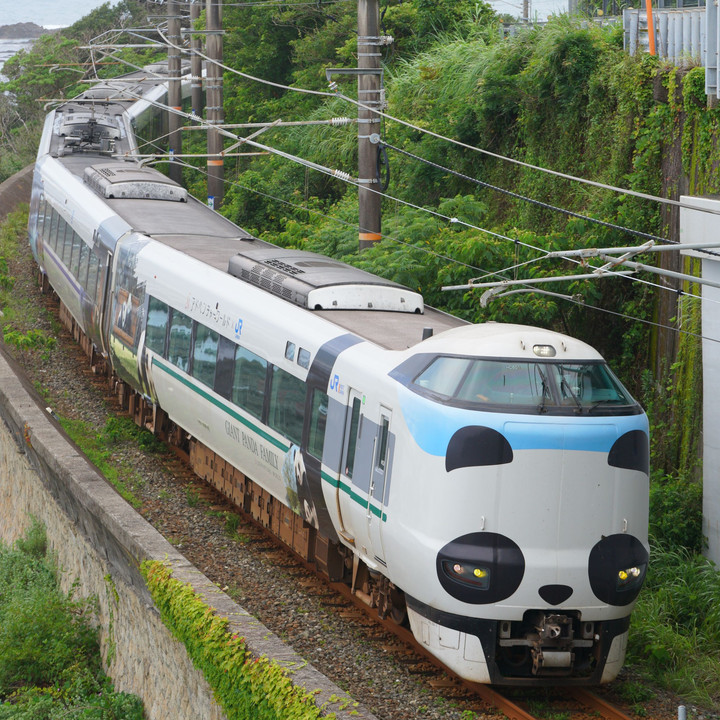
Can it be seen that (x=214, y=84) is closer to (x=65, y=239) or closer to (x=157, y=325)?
(x=65, y=239)

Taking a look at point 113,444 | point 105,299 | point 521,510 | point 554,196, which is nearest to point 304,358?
point 521,510

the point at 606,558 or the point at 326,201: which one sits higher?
the point at 326,201

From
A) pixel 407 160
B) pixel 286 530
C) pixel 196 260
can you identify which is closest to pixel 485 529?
pixel 286 530

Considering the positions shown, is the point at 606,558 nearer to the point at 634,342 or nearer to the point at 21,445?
the point at 634,342

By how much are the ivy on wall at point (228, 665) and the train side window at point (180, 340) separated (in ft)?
11.6

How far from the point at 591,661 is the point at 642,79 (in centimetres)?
895

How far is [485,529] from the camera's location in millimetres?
7996

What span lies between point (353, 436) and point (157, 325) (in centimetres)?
532

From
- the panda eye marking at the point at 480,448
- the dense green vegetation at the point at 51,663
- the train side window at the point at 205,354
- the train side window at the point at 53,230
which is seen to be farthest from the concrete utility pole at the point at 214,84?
the panda eye marking at the point at 480,448

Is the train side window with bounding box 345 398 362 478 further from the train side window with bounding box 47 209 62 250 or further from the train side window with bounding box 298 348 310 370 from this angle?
the train side window with bounding box 47 209 62 250

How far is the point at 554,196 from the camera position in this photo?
17391mm

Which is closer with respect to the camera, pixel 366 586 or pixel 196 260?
pixel 366 586

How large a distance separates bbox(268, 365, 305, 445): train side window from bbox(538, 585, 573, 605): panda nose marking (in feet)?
9.87

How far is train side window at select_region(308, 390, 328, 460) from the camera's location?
9820mm
